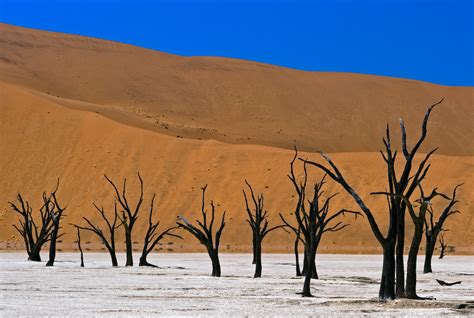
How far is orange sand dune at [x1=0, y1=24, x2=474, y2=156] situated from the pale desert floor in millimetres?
62121

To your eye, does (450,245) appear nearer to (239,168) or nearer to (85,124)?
(239,168)

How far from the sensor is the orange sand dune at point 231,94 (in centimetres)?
10312

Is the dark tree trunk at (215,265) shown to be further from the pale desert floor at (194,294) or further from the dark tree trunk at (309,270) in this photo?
the dark tree trunk at (309,270)

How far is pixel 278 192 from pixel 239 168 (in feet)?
17.5

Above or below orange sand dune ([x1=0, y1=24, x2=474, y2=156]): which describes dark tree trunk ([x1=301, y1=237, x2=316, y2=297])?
below

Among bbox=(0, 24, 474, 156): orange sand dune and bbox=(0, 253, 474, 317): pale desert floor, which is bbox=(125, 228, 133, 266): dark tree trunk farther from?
bbox=(0, 24, 474, 156): orange sand dune

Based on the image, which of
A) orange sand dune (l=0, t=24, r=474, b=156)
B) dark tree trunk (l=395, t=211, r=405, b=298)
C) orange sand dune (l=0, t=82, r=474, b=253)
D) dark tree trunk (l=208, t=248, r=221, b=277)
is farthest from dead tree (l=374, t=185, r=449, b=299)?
orange sand dune (l=0, t=24, r=474, b=156)

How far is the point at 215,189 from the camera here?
227ft

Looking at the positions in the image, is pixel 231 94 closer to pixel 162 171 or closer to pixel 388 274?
pixel 162 171

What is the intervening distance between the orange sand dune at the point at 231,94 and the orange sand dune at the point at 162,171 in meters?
12.7

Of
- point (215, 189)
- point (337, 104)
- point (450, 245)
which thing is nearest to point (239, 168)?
point (215, 189)

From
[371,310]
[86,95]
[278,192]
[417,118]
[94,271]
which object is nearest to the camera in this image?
[371,310]

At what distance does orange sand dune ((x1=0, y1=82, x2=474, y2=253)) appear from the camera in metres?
63.2

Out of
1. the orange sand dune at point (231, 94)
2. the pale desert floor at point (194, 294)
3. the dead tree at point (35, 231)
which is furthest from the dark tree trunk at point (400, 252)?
the orange sand dune at point (231, 94)
